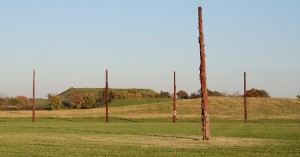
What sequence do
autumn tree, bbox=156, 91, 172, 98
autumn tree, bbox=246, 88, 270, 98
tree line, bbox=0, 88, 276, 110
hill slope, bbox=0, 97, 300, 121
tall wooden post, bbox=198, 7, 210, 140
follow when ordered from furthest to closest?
1. autumn tree, bbox=156, 91, 172, 98
2. autumn tree, bbox=246, 88, 270, 98
3. tree line, bbox=0, 88, 276, 110
4. hill slope, bbox=0, 97, 300, 121
5. tall wooden post, bbox=198, 7, 210, 140

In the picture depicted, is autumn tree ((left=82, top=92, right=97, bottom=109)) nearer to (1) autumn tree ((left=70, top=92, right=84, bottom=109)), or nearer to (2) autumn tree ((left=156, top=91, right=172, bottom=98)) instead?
(1) autumn tree ((left=70, top=92, right=84, bottom=109))

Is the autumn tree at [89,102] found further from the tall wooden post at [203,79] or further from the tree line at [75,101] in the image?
the tall wooden post at [203,79]

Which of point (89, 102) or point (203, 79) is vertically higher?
point (89, 102)

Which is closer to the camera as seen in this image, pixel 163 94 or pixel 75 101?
pixel 75 101

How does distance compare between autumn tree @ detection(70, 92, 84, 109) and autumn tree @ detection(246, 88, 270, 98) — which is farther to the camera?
autumn tree @ detection(246, 88, 270, 98)

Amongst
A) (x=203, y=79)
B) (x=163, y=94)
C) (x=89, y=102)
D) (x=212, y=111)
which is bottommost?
(x=212, y=111)

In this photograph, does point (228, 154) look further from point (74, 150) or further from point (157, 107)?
point (157, 107)

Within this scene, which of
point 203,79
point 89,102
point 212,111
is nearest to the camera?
point 203,79

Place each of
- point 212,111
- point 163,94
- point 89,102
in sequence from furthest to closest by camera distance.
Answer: point 163,94 < point 89,102 < point 212,111

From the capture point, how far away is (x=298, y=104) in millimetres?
96188

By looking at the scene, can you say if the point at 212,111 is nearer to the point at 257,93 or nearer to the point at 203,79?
the point at 257,93

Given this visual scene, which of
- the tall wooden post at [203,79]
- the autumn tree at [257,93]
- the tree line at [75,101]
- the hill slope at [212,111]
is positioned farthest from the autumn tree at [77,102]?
the tall wooden post at [203,79]

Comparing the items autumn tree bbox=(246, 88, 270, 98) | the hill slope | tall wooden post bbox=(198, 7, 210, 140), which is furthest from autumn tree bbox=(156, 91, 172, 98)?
tall wooden post bbox=(198, 7, 210, 140)

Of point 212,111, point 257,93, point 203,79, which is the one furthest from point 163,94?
point 203,79
